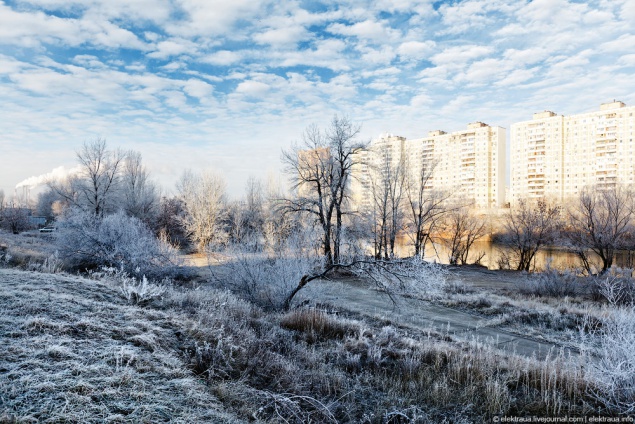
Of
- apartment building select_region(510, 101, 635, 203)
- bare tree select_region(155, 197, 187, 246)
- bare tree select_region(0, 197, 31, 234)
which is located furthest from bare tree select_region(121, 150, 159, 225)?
apartment building select_region(510, 101, 635, 203)

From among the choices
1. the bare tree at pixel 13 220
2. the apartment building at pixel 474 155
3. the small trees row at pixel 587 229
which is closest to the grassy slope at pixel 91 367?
the small trees row at pixel 587 229

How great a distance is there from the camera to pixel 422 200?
34.4 metres

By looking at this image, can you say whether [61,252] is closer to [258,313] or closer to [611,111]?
[258,313]

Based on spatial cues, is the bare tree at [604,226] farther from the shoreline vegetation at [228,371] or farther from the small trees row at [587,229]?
the shoreline vegetation at [228,371]

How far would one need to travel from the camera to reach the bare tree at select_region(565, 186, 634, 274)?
28984mm

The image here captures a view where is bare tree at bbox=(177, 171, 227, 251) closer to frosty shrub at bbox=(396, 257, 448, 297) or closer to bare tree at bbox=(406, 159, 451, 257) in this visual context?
bare tree at bbox=(406, 159, 451, 257)

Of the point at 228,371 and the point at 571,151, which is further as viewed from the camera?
the point at 571,151

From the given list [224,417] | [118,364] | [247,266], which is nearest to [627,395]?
[224,417]

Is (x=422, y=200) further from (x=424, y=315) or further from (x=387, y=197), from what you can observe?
(x=424, y=315)

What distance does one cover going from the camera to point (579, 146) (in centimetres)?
6128

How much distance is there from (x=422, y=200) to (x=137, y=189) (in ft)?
115

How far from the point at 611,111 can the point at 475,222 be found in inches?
1550

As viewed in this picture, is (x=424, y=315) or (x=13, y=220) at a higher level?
(x=13, y=220)

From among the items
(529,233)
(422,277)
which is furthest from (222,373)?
(529,233)
